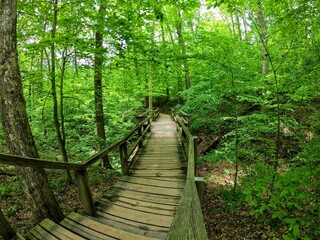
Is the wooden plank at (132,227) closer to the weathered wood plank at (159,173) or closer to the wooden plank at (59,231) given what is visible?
the wooden plank at (59,231)

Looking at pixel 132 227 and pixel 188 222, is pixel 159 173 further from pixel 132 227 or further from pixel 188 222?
pixel 188 222

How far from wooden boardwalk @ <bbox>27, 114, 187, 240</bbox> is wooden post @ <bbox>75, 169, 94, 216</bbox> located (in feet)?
0.55

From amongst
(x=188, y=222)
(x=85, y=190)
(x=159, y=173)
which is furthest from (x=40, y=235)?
(x=159, y=173)

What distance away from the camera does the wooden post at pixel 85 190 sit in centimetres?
313

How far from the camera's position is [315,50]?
3543mm

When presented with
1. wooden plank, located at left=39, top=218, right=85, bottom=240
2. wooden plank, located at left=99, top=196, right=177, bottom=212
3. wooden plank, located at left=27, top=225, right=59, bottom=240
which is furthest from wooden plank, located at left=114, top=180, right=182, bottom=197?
wooden plank, located at left=27, top=225, right=59, bottom=240

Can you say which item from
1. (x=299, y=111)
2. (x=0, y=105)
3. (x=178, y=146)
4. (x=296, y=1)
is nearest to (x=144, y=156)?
(x=178, y=146)

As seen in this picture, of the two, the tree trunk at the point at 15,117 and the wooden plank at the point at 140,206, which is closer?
the tree trunk at the point at 15,117

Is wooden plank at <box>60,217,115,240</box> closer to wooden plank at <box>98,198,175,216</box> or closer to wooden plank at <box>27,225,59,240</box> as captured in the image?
wooden plank at <box>27,225,59,240</box>

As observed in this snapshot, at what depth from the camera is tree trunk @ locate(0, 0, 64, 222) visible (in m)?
3.11

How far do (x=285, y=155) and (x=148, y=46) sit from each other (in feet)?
21.3

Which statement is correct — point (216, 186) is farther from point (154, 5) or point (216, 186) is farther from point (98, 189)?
point (154, 5)

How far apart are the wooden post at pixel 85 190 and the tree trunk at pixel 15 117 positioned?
61 centimetres

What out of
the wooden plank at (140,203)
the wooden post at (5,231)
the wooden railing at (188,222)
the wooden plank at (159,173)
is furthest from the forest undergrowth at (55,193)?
the wooden railing at (188,222)
